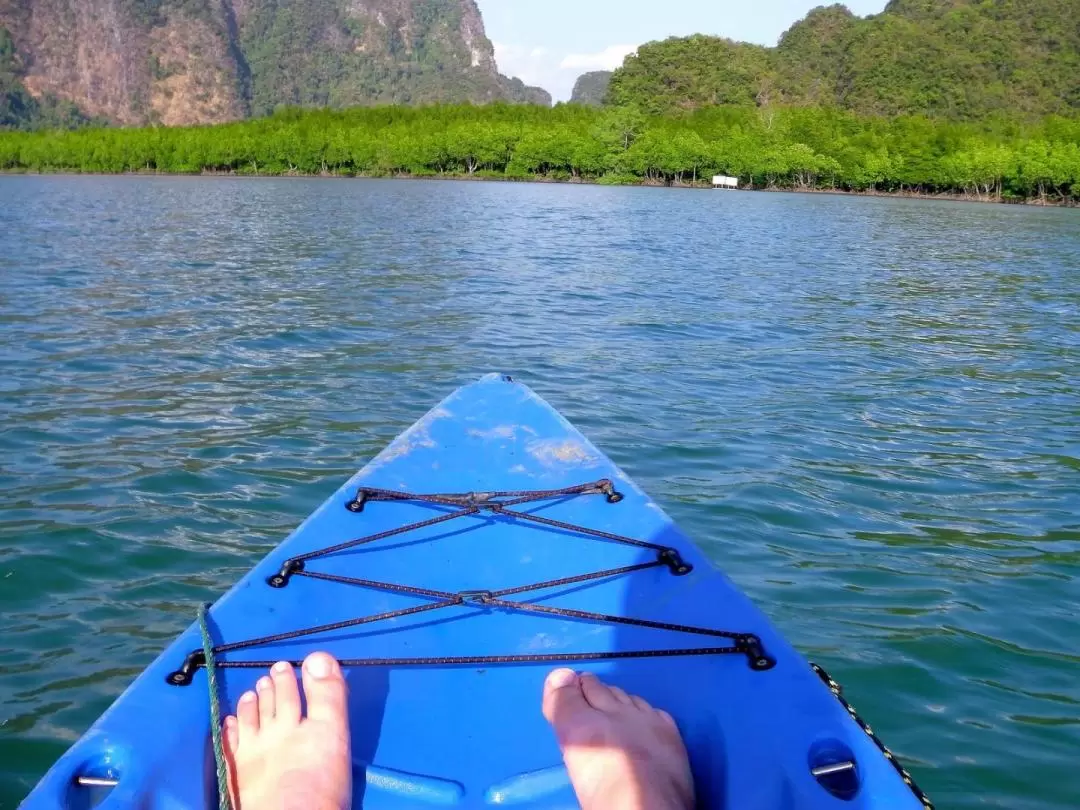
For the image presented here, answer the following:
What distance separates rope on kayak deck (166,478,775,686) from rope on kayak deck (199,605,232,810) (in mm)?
19

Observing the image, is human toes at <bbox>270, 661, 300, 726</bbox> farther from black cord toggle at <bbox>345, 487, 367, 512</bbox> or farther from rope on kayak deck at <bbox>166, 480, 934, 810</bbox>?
black cord toggle at <bbox>345, 487, 367, 512</bbox>

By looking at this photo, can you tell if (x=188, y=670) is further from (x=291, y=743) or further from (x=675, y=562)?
(x=675, y=562)

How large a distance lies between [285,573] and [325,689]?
0.75m

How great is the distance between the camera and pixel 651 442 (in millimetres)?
7254

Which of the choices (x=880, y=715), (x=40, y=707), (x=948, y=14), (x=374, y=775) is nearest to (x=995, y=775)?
(x=880, y=715)

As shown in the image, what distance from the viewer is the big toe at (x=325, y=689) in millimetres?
2477

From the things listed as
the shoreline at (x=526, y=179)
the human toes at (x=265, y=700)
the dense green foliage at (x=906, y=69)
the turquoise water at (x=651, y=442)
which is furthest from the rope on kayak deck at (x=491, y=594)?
the dense green foliage at (x=906, y=69)

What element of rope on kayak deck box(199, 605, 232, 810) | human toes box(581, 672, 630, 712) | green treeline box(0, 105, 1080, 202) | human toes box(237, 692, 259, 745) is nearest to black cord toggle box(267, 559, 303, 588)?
rope on kayak deck box(199, 605, 232, 810)

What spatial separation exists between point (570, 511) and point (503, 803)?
1.77m

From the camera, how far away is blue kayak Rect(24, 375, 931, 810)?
2.28 metres

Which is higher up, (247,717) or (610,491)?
(610,491)

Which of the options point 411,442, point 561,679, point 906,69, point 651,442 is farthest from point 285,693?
point 906,69

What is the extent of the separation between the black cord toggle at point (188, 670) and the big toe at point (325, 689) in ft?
0.99

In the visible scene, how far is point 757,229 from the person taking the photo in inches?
1273
